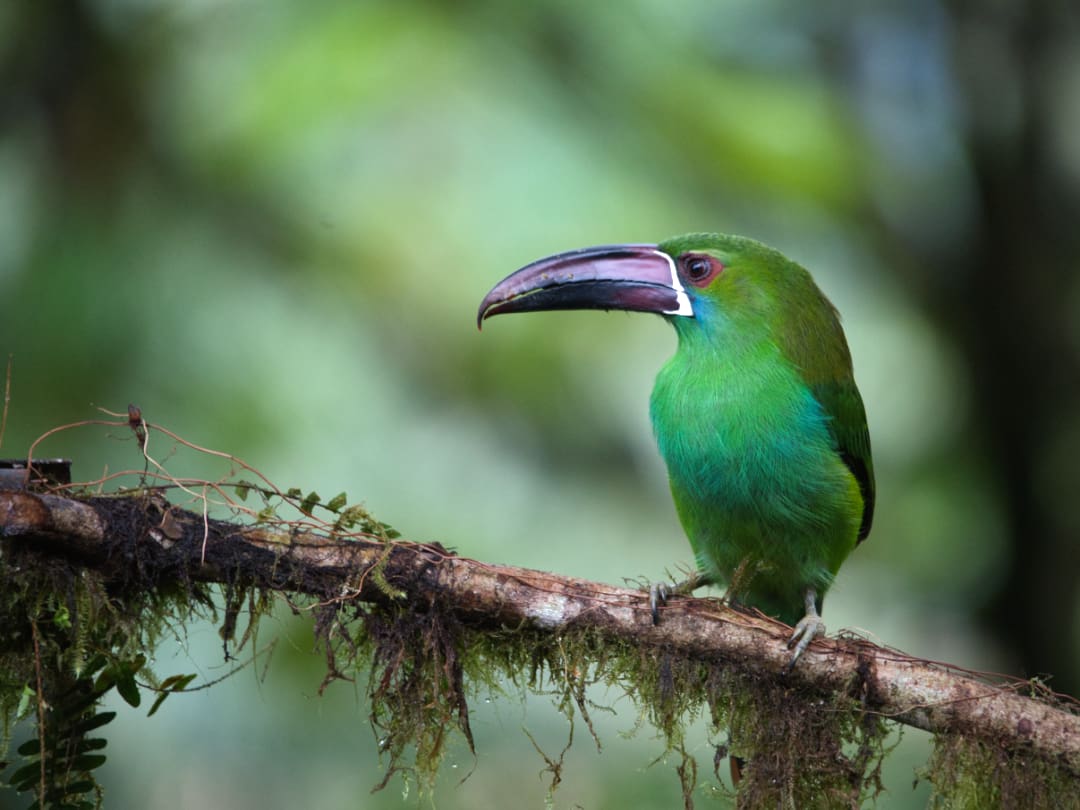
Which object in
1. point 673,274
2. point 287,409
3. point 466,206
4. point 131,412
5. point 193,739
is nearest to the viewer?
point 131,412

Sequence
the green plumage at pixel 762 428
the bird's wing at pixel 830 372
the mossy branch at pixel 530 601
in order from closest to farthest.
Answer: the mossy branch at pixel 530 601 < the green plumage at pixel 762 428 < the bird's wing at pixel 830 372

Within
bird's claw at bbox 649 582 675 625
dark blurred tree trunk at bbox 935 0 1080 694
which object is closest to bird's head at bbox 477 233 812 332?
bird's claw at bbox 649 582 675 625

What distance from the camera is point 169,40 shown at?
5691 millimetres

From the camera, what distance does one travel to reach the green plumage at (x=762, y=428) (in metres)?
3.21

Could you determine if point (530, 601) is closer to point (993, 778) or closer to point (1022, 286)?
point (993, 778)

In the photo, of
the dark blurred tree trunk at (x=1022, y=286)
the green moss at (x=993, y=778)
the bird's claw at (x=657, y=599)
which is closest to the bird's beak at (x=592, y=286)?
the bird's claw at (x=657, y=599)

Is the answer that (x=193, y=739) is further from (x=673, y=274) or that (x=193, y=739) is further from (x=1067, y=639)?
(x=1067, y=639)

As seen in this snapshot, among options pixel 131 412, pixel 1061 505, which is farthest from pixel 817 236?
pixel 131 412

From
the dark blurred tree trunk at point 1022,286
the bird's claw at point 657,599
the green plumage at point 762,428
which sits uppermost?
the dark blurred tree trunk at point 1022,286

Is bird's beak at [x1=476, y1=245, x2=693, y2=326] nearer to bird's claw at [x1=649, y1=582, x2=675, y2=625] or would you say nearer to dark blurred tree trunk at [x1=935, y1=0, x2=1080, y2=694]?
bird's claw at [x1=649, y1=582, x2=675, y2=625]

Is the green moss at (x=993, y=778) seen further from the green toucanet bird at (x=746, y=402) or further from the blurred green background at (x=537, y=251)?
the blurred green background at (x=537, y=251)

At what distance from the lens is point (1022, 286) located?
570 cm

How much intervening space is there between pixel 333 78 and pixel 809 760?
3.95 meters

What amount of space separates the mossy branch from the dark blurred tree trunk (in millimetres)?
2998
